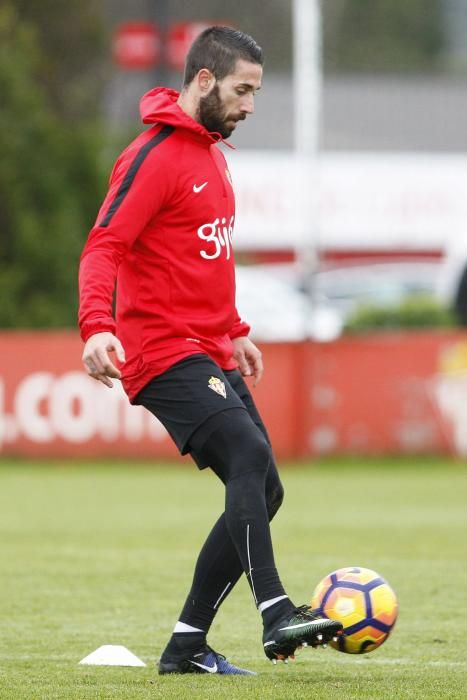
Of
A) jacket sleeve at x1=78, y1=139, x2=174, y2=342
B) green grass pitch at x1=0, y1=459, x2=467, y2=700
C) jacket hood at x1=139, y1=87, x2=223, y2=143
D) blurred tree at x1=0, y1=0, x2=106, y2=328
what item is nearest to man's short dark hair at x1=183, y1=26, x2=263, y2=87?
jacket hood at x1=139, y1=87, x2=223, y2=143

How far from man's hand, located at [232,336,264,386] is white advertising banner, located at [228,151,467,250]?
109 ft

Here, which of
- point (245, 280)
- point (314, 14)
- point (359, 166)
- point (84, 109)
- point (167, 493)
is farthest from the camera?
point (359, 166)

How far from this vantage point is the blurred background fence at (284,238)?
61.5 feet

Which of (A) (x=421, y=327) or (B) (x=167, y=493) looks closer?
(B) (x=167, y=493)

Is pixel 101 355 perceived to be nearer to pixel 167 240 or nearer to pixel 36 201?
pixel 167 240

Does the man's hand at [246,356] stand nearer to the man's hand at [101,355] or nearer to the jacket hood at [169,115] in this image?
the jacket hood at [169,115]

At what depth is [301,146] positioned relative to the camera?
21125 mm

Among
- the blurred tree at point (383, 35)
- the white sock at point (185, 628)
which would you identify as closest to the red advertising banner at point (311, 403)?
the white sock at point (185, 628)

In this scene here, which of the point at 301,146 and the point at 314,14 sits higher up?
the point at 314,14

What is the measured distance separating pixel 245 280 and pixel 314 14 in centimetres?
925

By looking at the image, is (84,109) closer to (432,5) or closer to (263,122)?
(263,122)

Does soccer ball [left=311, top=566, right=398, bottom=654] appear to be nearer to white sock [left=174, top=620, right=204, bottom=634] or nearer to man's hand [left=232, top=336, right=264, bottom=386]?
white sock [left=174, top=620, right=204, bottom=634]

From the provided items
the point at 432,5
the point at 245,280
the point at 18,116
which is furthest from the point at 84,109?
the point at 432,5

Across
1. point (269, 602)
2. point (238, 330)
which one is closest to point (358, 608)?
point (269, 602)
